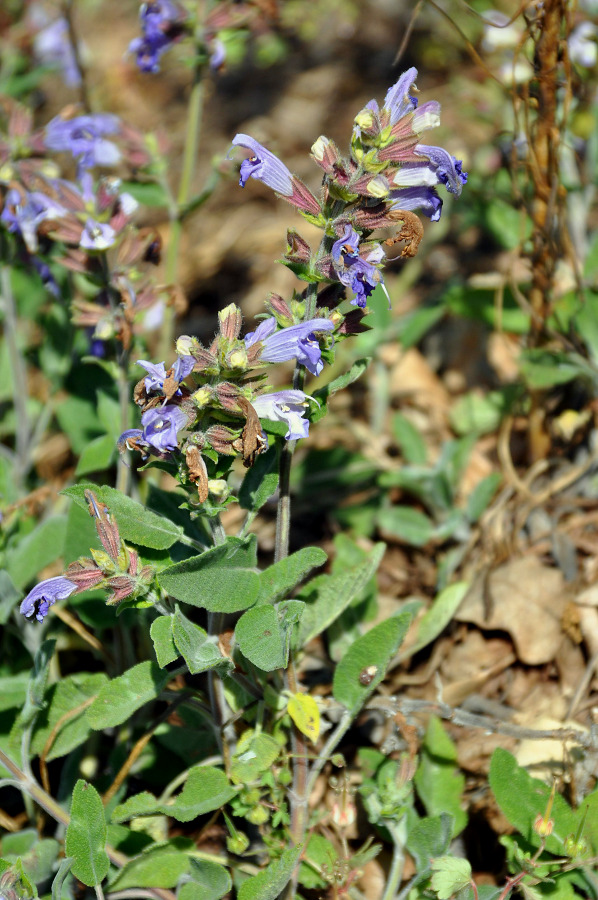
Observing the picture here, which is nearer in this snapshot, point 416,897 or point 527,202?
point 416,897

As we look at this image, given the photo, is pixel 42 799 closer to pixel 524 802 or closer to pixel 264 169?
pixel 524 802

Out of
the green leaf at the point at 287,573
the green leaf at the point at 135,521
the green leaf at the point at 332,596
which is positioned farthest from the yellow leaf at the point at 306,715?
the green leaf at the point at 135,521

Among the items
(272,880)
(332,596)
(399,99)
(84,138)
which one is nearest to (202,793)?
(272,880)

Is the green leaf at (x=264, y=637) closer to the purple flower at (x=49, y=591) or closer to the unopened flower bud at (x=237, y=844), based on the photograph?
the purple flower at (x=49, y=591)

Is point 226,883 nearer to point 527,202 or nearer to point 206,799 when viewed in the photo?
point 206,799

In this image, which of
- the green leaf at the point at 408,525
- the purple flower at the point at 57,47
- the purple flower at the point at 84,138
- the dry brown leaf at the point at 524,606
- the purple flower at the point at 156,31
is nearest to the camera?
the dry brown leaf at the point at 524,606

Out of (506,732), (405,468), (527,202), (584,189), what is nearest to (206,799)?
(506,732)

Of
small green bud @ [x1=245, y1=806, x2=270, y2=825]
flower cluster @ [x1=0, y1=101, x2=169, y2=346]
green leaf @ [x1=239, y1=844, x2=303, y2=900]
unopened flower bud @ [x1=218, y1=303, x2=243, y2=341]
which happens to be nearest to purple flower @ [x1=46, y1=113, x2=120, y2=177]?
flower cluster @ [x1=0, y1=101, x2=169, y2=346]
